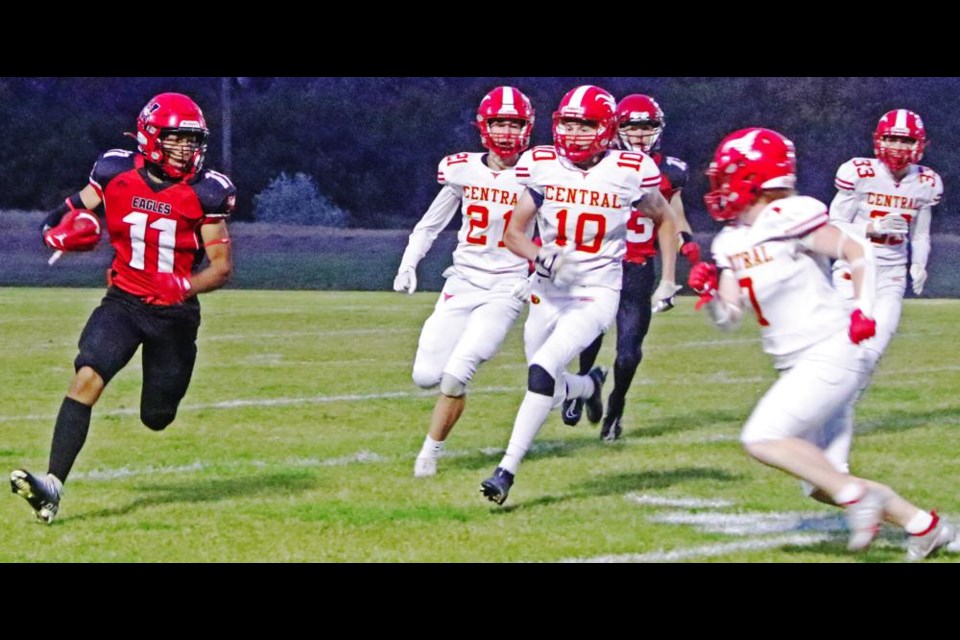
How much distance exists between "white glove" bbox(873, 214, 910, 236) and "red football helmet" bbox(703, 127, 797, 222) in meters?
2.51

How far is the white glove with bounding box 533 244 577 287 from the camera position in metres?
5.30

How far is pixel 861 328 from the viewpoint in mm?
4062

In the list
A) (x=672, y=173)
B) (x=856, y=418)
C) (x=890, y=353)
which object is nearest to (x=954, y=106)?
(x=890, y=353)

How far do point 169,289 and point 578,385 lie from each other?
2042 millimetres

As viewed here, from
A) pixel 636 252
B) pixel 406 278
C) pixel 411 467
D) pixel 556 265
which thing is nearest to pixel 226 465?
pixel 411 467

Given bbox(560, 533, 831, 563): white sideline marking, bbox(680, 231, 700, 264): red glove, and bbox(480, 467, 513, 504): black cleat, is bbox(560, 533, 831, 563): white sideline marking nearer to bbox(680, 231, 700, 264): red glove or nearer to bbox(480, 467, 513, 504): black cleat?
bbox(480, 467, 513, 504): black cleat

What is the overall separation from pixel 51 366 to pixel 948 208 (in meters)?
8.02

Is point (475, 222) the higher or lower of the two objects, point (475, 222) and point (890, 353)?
the higher

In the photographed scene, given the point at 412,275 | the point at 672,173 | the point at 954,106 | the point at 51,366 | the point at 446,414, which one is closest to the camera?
the point at 446,414

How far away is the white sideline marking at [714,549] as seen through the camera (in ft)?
15.0

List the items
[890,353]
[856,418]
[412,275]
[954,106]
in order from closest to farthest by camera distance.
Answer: [412,275] < [856,418] < [890,353] < [954,106]

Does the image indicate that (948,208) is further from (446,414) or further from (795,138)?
(446,414)

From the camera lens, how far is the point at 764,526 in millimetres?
5012

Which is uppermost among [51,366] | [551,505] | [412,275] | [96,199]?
[96,199]
